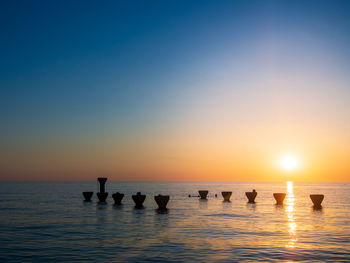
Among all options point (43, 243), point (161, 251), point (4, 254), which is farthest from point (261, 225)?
point (4, 254)

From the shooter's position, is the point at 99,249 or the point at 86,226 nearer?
the point at 99,249

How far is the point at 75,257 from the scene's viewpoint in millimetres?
19812

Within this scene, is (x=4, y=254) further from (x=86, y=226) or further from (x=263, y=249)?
(x=263, y=249)

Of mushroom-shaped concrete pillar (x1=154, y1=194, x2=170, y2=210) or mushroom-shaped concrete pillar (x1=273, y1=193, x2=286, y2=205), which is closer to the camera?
mushroom-shaped concrete pillar (x1=154, y1=194, x2=170, y2=210)

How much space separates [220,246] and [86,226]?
15.3 meters

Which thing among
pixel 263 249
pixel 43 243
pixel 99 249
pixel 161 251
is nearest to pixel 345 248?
pixel 263 249

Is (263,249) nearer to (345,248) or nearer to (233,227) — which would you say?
(345,248)

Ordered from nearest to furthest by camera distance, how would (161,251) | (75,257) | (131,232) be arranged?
1. (75,257)
2. (161,251)
3. (131,232)

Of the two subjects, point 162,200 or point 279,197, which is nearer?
point 162,200

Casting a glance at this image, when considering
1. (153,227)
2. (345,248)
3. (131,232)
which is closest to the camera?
(345,248)

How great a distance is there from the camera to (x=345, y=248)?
23016mm

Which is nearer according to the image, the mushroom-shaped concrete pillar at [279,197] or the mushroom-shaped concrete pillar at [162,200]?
the mushroom-shaped concrete pillar at [162,200]

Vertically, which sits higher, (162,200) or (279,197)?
(162,200)

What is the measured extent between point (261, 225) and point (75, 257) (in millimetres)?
20271
